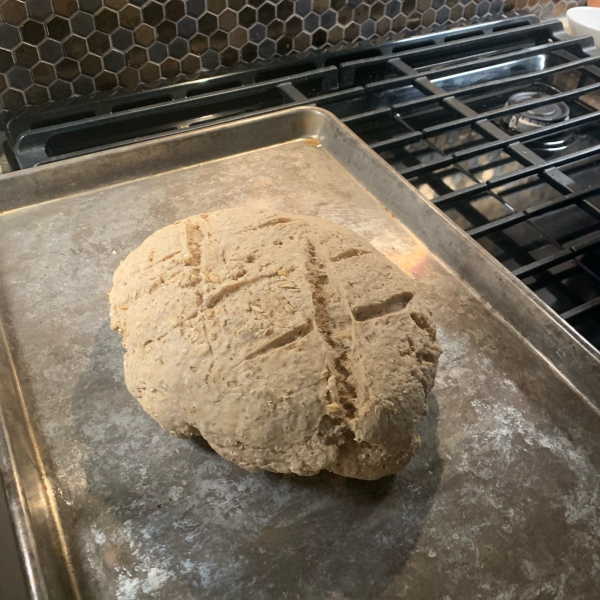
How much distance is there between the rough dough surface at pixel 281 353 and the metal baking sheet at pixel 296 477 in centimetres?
9

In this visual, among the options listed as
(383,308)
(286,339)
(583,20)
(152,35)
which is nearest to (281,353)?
(286,339)

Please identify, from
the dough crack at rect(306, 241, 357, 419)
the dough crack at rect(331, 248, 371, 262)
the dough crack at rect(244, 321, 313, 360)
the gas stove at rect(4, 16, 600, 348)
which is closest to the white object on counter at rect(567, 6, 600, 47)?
the gas stove at rect(4, 16, 600, 348)

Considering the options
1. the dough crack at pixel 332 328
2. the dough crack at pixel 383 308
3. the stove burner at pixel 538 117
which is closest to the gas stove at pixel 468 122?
the stove burner at pixel 538 117

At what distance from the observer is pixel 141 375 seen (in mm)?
816

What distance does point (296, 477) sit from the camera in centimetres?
86

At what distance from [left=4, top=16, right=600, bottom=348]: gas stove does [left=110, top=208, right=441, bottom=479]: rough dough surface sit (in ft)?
1.45

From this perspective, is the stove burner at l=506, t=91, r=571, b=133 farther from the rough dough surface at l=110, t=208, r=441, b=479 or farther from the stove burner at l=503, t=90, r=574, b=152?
the rough dough surface at l=110, t=208, r=441, b=479

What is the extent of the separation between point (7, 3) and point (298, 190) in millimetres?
843

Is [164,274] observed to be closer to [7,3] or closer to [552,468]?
[552,468]

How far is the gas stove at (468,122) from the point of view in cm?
124

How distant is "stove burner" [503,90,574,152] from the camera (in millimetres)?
1550

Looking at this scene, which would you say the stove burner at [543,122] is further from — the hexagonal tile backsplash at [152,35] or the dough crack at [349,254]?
the dough crack at [349,254]

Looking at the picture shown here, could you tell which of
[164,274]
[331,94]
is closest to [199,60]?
[331,94]

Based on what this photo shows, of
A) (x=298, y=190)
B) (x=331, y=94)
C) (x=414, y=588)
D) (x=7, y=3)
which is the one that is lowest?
(x=414, y=588)
